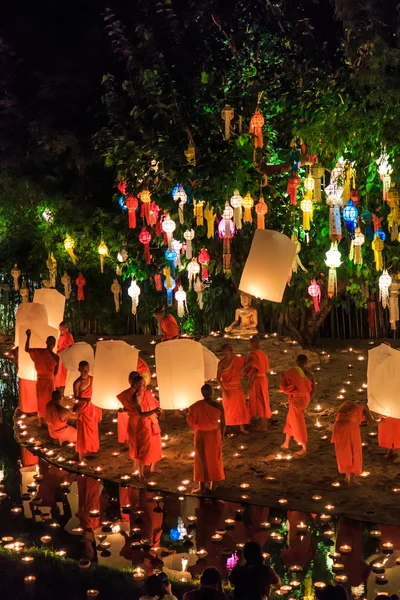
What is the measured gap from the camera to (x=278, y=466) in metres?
9.04

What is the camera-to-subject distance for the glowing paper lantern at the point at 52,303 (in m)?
12.1

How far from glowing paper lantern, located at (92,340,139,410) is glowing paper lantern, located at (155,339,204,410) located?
0.58m

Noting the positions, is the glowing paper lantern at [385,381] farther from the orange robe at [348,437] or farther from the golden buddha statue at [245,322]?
the golden buddha statue at [245,322]

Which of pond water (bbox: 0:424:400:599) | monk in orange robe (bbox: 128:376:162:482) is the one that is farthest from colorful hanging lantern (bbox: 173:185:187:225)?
pond water (bbox: 0:424:400:599)

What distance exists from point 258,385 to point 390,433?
6.56 feet

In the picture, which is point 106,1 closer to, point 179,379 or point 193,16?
point 193,16

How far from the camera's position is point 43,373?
1065 cm

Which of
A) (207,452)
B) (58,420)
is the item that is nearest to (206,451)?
(207,452)

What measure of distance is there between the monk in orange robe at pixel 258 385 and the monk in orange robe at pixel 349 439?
79.8 inches

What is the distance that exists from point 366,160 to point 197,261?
4138mm

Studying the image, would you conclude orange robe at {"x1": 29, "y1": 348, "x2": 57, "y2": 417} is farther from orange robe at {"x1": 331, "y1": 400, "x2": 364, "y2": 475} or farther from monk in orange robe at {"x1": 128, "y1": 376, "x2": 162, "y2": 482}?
orange robe at {"x1": 331, "y1": 400, "x2": 364, "y2": 475}

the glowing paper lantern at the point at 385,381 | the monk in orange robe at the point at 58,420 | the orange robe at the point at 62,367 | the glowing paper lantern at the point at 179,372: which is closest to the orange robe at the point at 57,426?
the monk in orange robe at the point at 58,420

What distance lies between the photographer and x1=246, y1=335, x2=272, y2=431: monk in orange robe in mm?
10250

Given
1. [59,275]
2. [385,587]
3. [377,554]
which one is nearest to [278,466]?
[377,554]
